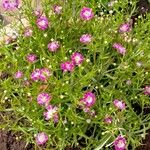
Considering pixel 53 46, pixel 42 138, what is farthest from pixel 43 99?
pixel 53 46

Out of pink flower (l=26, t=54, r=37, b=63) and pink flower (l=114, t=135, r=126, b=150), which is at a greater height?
pink flower (l=26, t=54, r=37, b=63)

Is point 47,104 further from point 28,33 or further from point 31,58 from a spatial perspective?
point 28,33

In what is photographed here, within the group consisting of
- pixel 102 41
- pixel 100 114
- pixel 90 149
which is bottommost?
pixel 90 149

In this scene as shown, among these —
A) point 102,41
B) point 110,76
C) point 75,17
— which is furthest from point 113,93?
point 75,17

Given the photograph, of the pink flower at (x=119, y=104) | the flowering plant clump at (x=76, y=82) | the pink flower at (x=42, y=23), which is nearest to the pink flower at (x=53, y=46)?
the flowering plant clump at (x=76, y=82)

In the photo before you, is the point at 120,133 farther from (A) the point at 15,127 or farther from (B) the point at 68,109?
(A) the point at 15,127

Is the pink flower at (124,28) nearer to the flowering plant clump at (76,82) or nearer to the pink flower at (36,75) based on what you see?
the flowering plant clump at (76,82)

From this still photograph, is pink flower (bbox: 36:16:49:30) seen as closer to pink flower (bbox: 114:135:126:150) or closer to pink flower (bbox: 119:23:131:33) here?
pink flower (bbox: 119:23:131:33)

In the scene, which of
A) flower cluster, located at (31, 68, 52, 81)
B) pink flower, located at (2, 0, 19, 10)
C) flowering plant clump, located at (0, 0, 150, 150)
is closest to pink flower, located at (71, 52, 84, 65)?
flowering plant clump, located at (0, 0, 150, 150)
